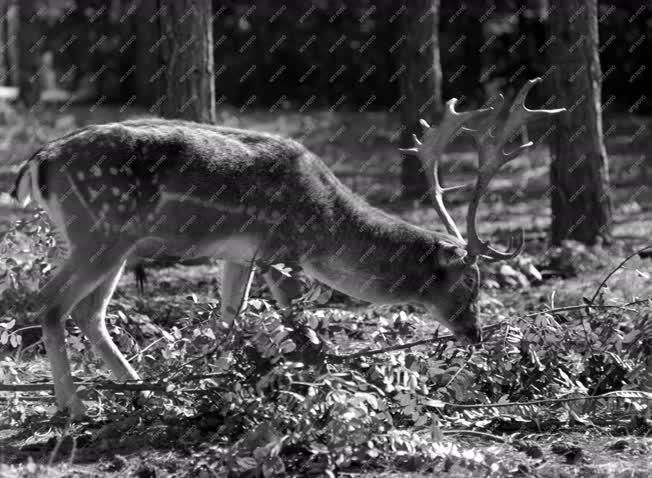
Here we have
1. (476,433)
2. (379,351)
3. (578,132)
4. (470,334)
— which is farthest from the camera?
(578,132)

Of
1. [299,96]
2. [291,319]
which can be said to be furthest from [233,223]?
[299,96]

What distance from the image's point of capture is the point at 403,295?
24.3 feet

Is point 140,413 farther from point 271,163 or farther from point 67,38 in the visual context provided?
point 67,38

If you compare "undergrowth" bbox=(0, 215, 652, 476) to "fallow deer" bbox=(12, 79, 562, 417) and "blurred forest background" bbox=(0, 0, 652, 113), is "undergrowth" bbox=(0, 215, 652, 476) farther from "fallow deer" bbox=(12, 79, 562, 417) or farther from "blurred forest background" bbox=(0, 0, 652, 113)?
"blurred forest background" bbox=(0, 0, 652, 113)

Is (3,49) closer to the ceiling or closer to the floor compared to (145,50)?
closer to the floor

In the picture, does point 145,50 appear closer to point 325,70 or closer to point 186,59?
point 325,70

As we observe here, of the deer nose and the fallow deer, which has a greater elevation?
the fallow deer

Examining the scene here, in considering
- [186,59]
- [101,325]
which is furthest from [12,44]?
[101,325]

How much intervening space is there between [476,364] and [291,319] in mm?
1399

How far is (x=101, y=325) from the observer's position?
690 centimetres

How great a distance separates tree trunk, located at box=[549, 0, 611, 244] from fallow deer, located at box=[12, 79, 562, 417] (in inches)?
142

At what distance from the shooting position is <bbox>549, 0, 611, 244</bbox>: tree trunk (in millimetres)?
11055

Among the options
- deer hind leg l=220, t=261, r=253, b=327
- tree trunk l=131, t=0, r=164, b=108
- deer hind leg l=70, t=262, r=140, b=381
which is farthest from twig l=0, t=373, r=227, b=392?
tree trunk l=131, t=0, r=164, b=108

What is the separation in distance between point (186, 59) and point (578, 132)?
4054 millimetres
